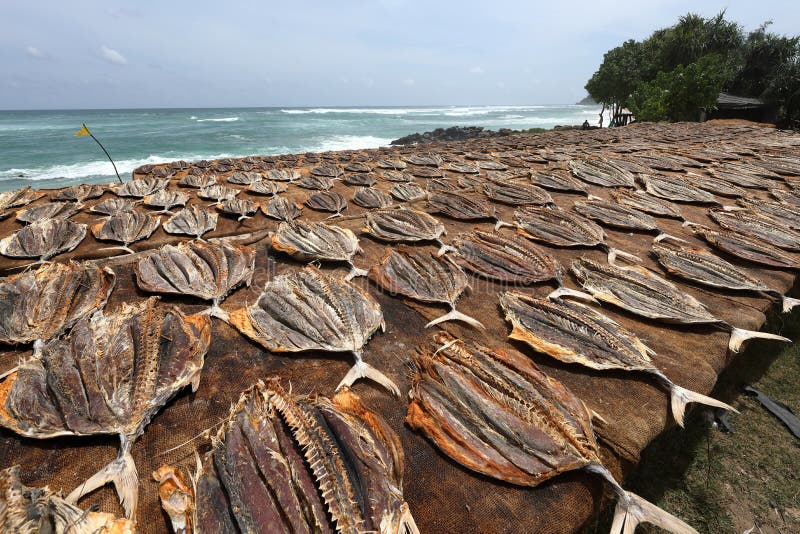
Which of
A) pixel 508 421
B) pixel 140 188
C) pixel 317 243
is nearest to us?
pixel 508 421

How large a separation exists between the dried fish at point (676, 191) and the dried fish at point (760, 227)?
63cm

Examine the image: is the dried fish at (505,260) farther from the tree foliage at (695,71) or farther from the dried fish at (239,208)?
the tree foliage at (695,71)

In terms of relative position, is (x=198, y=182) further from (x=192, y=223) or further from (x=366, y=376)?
(x=366, y=376)

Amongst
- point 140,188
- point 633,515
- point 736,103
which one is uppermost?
point 736,103

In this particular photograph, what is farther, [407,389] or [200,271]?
[200,271]

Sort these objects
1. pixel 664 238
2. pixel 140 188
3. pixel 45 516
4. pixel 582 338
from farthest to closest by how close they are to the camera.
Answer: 1. pixel 140 188
2. pixel 664 238
3. pixel 582 338
4. pixel 45 516

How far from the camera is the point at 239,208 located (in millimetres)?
5297

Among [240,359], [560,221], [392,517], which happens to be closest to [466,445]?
[392,517]

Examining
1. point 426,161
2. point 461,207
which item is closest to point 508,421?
point 461,207

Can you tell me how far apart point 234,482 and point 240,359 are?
96 centimetres

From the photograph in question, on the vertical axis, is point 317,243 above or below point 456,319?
above

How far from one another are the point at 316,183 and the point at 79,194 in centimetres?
412

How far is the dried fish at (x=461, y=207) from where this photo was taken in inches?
197

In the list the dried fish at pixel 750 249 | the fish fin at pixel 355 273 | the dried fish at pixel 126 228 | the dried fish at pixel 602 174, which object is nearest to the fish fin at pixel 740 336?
the dried fish at pixel 750 249
